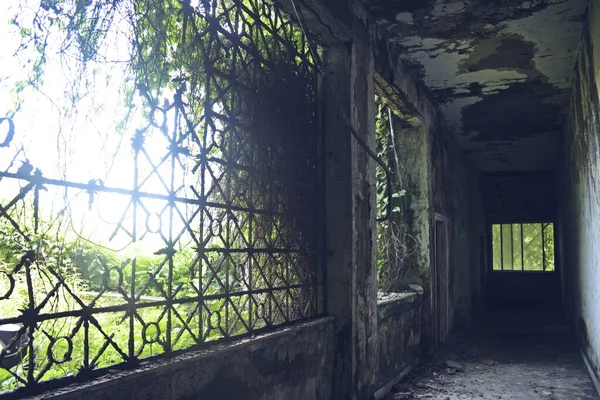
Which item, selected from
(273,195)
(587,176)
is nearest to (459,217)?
(587,176)

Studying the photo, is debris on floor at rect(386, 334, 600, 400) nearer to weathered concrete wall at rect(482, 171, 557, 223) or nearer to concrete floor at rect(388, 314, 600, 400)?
concrete floor at rect(388, 314, 600, 400)

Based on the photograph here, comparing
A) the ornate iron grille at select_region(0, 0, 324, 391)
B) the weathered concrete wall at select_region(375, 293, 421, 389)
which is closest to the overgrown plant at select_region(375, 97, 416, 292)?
the weathered concrete wall at select_region(375, 293, 421, 389)

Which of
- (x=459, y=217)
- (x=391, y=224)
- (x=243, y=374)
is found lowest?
(x=243, y=374)

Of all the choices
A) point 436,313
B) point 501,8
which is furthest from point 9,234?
point 436,313

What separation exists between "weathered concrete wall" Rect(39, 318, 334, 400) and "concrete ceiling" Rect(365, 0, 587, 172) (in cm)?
256

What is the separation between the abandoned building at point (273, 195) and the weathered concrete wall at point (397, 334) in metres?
0.04

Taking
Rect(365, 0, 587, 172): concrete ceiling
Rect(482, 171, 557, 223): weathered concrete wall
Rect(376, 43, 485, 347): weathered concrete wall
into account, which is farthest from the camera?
Rect(482, 171, 557, 223): weathered concrete wall

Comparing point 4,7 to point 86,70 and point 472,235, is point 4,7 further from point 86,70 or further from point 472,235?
point 472,235

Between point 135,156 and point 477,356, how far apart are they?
212 inches

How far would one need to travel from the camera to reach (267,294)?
10.1 feet

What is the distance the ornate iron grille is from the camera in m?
1.80

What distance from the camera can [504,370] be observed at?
18.3ft

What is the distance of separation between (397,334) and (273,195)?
2.49 metres

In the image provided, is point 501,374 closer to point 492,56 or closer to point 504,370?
point 504,370
